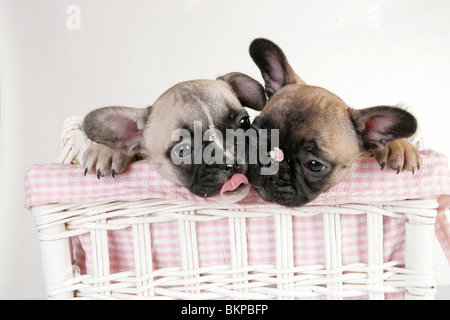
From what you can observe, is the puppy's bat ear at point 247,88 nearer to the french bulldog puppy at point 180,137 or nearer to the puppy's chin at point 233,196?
the french bulldog puppy at point 180,137

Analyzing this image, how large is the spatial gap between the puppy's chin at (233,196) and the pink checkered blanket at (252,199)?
4 centimetres

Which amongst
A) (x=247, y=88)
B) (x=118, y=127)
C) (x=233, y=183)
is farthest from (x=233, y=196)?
(x=247, y=88)

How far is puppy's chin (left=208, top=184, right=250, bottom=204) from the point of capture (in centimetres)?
126

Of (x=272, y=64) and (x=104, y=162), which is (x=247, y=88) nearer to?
(x=272, y=64)

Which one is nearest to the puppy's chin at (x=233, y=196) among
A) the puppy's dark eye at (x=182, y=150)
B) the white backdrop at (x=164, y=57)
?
the puppy's dark eye at (x=182, y=150)

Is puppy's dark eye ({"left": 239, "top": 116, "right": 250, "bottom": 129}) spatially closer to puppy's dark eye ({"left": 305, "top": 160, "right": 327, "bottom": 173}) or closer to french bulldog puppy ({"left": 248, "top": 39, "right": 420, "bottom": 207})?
french bulldog puppy ({"left": 248, "top": 39, "right": 420, "bottom": 207})

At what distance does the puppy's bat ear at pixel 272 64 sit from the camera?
1603mm

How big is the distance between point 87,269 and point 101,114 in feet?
1.40

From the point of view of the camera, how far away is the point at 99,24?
2471 mm

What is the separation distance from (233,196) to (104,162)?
1.16 ft

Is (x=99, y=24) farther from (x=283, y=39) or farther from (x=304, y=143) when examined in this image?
(x=304, y=143)

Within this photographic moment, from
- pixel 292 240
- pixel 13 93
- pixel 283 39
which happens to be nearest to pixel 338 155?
pixel 292 240

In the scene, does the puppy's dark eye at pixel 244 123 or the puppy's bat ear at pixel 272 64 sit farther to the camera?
the puppy's bat ear at pixel 272 64

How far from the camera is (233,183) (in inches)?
Result: 49.0
